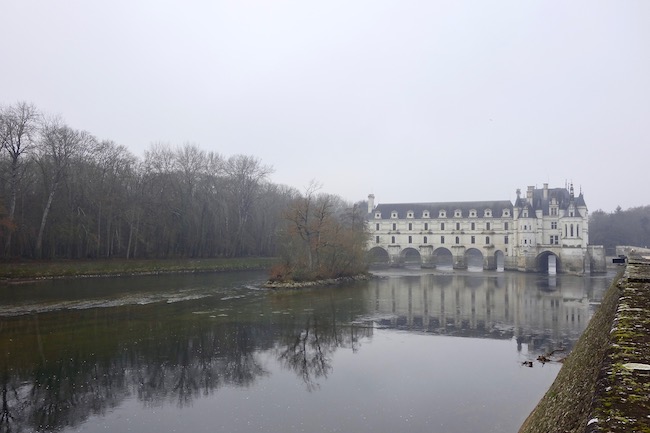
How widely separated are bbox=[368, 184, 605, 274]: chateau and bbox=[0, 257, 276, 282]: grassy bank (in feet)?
62.4

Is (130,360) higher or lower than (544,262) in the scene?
lower

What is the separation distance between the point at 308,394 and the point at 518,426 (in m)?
5.40

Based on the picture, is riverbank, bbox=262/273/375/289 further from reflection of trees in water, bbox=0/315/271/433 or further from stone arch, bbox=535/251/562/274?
stone arch, bbox=535/251/562/274

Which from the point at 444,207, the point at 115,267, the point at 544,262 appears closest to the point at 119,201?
the point at 115,267

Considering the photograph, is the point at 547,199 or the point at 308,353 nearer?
the point at 308,353

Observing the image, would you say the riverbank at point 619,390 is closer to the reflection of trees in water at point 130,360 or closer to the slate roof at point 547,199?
the reflection of trees in water at point 130,360

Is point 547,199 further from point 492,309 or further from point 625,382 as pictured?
point 625,382

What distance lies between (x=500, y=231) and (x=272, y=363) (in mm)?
60643

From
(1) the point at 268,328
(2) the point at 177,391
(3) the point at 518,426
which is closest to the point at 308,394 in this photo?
(2) the point at 177,391

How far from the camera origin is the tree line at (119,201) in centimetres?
4253

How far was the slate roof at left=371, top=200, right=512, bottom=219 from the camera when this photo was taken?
7125 cm

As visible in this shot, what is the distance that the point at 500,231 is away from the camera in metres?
69.0

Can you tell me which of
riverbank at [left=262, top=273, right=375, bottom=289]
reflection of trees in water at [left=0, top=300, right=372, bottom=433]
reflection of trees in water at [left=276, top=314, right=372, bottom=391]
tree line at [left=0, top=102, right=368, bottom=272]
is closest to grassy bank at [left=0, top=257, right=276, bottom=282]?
tree line at [left=0, top=102, right=368, bottom=272]

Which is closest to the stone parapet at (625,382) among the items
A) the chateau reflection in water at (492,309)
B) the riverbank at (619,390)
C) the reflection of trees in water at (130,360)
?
the riverbank at (619,390)
